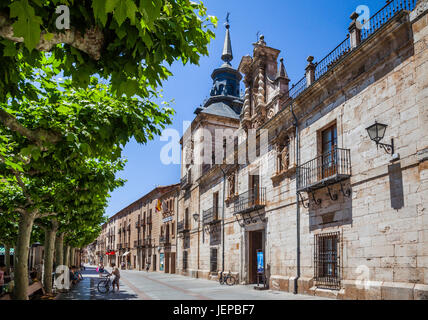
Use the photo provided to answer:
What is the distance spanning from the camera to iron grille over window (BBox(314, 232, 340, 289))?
11422mm

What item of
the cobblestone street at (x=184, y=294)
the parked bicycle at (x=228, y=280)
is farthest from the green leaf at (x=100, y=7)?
the parked bicycle at (x=228, y=280)

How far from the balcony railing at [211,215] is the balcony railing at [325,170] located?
10312mm

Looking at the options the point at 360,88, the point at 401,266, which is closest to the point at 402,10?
the point at 360,88

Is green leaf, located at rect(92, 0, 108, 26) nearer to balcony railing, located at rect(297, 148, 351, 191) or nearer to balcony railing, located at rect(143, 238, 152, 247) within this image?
balcony railing, located at rect(297, 148, 351, 191)

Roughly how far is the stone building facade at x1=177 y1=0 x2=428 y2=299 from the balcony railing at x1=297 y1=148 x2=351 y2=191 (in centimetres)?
4

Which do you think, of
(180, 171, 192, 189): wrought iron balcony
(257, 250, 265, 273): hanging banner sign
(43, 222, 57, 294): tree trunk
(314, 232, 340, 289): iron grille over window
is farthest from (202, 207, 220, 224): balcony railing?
(314, 232, 340, 289): iron grille over window

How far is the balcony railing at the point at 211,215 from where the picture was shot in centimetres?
2353

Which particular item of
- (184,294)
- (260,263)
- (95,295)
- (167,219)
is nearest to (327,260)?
(260,263)

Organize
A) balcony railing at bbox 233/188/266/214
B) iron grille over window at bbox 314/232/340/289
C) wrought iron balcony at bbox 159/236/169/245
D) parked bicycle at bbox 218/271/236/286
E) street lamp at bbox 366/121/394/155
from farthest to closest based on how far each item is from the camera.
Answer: wrought iron balcony at bbox 159/236/169/245, parked bicycle at bbox 218/271/236/286, balcony railing at bbox 233/188/266/214, iron grille over window at bbox 314/232/340/289, street lamp at bbox 366/121/394/155

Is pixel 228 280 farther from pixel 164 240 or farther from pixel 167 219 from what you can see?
pixel 164 240

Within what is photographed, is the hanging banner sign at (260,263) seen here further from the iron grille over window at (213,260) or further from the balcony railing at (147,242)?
the balcony railing at (147,242)

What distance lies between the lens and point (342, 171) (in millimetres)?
11375

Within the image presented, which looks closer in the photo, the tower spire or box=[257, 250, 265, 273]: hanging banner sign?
box=[257, 250, 265, 273]: hanging banner sign
